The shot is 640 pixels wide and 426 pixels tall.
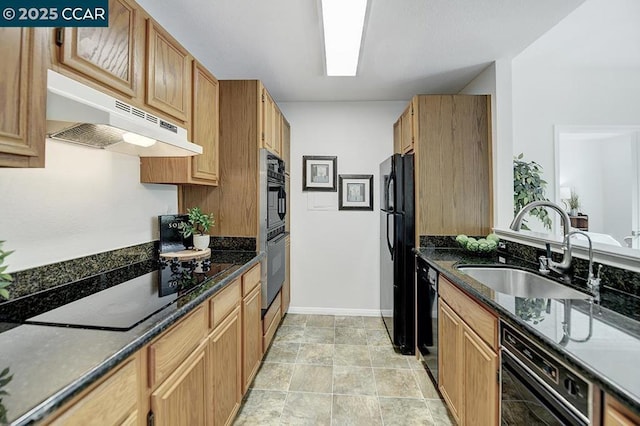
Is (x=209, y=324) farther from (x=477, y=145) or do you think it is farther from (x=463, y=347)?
(x=477, y=145)

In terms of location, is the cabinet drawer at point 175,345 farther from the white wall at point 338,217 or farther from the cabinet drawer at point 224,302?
the white wall at point 338,217

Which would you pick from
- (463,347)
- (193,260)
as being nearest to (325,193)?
(193,260)

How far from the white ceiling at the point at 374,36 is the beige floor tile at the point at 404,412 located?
8.35 ft

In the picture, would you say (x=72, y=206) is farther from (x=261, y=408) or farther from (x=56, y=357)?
(x=261, y=408)

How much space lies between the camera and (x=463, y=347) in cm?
156

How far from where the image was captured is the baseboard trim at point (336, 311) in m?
3.48

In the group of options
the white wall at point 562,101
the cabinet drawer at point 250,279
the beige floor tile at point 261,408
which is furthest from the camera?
the white wall at point 562,101

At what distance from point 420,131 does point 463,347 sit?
178 centimetres

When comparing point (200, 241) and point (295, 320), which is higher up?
point (200, 241)

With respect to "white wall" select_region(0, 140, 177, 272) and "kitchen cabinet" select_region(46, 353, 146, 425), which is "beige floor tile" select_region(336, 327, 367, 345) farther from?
"kitchen cabinet" select_region(46, 353, 146, 425)

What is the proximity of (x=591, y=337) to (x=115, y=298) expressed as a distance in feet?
5.69

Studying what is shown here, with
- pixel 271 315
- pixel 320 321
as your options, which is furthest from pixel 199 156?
pixel 320 321

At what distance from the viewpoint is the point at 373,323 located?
327cm

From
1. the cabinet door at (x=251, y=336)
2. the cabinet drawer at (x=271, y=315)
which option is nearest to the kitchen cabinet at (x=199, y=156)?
the cabinet door at (x=251, y=336)
